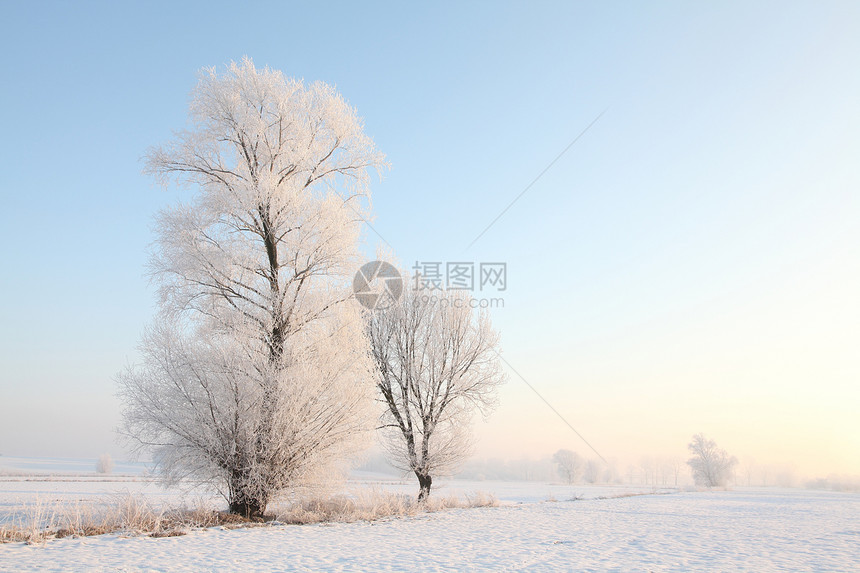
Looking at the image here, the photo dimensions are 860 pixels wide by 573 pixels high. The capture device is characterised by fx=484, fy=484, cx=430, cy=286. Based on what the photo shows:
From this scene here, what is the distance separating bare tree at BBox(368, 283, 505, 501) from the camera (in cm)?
1752

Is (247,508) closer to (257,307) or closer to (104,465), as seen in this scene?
(257,307)

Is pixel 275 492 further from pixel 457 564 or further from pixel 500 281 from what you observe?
pixel 500 281

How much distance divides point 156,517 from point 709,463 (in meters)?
65.4

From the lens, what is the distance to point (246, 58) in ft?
42.5

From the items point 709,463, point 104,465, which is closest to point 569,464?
point 709,463

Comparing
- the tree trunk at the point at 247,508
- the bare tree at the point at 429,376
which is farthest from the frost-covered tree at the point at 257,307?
the bare tree at the point at 429,376

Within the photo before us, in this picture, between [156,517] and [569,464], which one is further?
[569,464]

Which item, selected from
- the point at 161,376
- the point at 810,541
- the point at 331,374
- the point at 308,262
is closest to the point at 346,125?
the point at 308,262

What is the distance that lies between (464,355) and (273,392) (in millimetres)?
8478

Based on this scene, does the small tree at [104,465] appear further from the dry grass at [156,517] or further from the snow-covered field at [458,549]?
the dry grass at [156,517]

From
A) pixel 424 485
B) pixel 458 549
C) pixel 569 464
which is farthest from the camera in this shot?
pixel 569 464

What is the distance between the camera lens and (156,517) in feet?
32.9

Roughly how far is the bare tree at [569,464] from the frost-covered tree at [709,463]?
2538 cm

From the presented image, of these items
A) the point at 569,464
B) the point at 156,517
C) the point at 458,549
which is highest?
the point at 156,517
